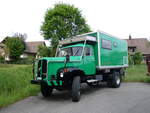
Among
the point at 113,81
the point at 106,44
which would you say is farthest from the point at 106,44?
the point at 113,81

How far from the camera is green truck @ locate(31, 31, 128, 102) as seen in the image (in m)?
6.00

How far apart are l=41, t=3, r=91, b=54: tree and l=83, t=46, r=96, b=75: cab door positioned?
2029 cm

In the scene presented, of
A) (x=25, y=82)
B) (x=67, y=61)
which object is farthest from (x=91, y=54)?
(x=25, y=82)

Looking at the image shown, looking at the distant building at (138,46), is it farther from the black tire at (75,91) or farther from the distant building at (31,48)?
the black tire at (75,91)

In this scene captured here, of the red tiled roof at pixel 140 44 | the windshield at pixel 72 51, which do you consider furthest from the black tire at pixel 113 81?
the red tiled roof at pixel 140 44

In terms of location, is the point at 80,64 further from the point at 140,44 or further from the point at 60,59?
the point at 140,44

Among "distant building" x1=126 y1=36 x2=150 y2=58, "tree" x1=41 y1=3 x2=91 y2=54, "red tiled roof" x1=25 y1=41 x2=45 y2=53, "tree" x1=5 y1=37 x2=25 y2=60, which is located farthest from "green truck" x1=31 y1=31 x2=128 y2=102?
"red tiled roof" x1=25 y1=41 x2=45 y2=53

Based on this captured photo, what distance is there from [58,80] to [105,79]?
4238 millimetres

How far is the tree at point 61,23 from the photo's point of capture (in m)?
27.4

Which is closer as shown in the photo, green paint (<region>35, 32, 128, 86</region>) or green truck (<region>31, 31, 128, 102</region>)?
green truck (<region>31, 31, 128, 102</region>)

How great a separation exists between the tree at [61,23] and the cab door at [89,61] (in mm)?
20285

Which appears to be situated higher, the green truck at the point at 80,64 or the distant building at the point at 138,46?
the distant building at the point at 138,46

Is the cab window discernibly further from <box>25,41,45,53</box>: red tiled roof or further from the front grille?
<box>25,41,45,53</box>: red tiled roof

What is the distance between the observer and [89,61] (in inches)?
286
